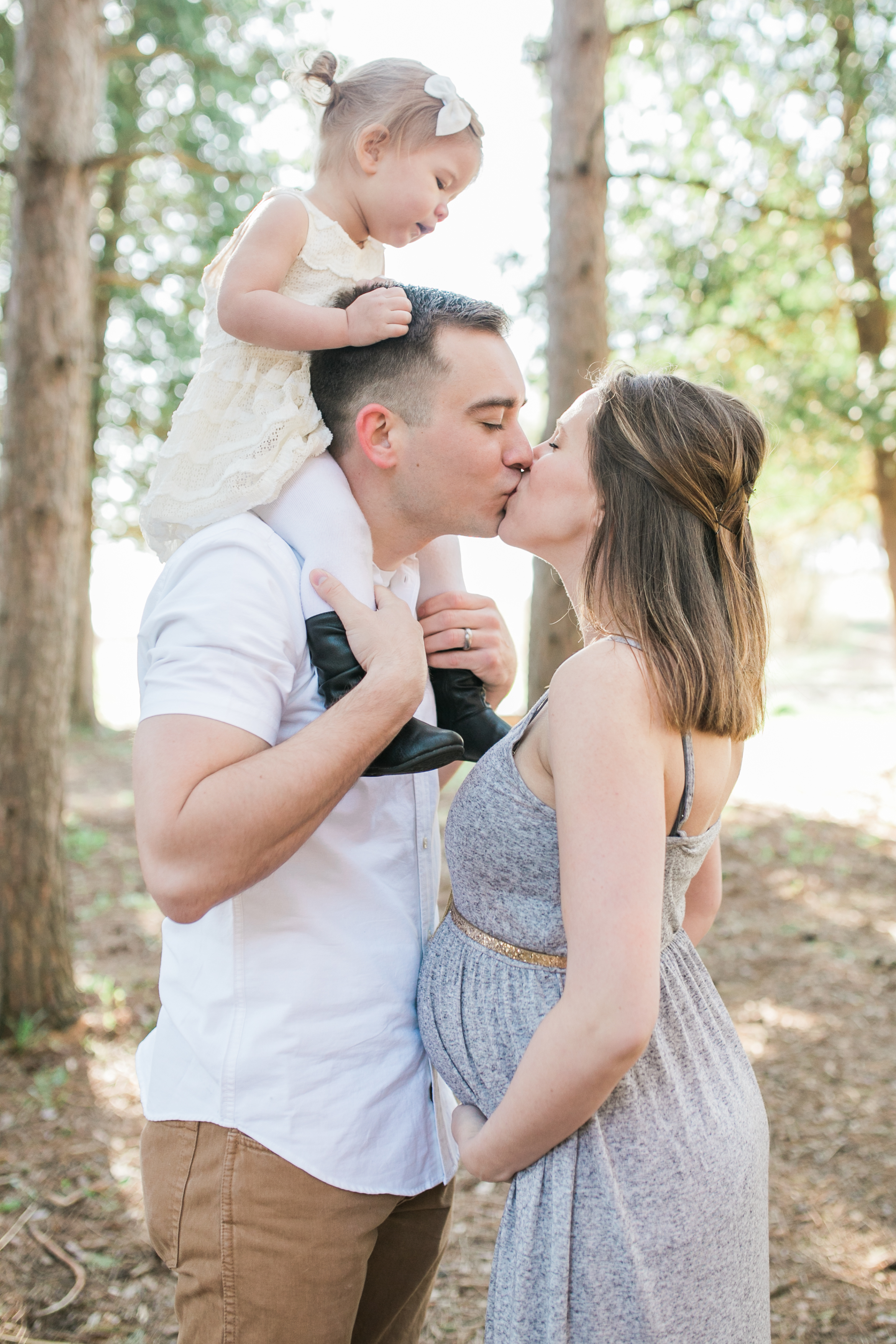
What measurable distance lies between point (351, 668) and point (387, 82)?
151 centimetres

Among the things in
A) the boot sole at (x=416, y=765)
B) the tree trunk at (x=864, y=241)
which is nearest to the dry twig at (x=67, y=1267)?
the boot sole at (x=416, y=765)

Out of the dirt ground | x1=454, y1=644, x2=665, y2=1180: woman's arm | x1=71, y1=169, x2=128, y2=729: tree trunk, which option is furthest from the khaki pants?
x1=71, y1=169, x2=128, y2=729: tree trunk

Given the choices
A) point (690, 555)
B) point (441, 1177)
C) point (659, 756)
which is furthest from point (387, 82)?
point (441, 1177)

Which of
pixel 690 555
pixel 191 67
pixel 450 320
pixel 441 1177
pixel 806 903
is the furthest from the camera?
pixel 191 67

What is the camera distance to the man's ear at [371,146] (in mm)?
2141

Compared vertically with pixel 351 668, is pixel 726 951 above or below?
below

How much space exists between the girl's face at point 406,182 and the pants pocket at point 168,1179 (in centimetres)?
191

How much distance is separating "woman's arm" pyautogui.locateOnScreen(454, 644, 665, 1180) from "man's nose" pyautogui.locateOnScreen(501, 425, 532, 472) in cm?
59

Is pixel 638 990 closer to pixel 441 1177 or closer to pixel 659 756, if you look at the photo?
pixel 659 756

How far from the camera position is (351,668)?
1.55 m

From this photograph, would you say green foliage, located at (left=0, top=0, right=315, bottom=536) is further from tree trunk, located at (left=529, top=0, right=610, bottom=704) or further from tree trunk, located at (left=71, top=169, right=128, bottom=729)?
tree trunk, located at (left=529, top=0, right=610, bottom=704)

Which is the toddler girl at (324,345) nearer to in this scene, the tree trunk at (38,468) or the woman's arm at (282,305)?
the woman's arm at (282,305)

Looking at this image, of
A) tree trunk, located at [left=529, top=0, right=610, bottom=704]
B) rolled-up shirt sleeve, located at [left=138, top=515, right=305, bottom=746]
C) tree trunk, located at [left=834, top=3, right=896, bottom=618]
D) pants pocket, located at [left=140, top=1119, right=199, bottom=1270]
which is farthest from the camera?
tree trunk, located at [left=834, top=3, right=896, bottom=618]

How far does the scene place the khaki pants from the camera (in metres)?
1.42
